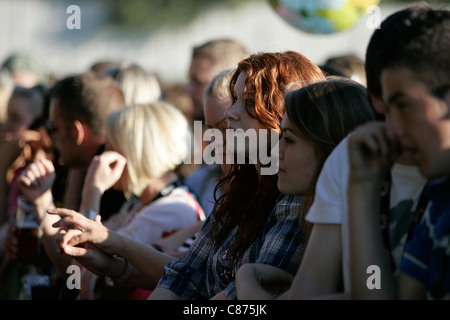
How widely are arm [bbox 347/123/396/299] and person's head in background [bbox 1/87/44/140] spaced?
418 cm

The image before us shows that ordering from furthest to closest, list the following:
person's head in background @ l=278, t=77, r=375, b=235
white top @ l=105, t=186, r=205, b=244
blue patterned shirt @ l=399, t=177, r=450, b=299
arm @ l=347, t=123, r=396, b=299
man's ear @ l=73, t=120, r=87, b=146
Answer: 1. man's ear @ l=73, t=120, r=87, b=146
2. white top @ l=105, t=186, r=205, b=244
3. person's head in background @ l=278, t=77, r=375, b=235
4. arm @ l=347, t=123, r=396, b=299
5. blue patterned shirt @ l=399, t=177, r=450, b=299

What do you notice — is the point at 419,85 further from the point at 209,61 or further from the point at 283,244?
the point at 209,61

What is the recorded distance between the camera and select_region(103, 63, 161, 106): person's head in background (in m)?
4.66

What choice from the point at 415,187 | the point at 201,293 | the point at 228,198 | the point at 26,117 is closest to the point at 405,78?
the point at 415,187

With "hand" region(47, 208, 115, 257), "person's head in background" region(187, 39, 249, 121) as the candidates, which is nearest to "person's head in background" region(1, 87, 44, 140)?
"person's head in background" region(187, 39, 249, 121)

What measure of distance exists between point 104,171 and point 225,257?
1.20 m

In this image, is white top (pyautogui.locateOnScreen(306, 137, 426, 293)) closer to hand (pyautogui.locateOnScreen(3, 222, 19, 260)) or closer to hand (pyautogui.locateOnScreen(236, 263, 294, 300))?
hand (pyautogui.locateOnScreen(236, 263, 294, 300))

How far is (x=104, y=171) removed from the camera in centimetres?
339

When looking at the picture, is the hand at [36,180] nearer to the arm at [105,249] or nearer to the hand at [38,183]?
the hand at [38,183]

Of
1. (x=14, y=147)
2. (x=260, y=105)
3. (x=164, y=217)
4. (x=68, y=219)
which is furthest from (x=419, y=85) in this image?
(x=14, y=147)

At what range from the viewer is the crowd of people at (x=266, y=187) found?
5.20ft

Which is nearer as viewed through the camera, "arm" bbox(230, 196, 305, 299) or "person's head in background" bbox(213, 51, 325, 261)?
"arm" bbox(230, 196, 305, 299)
